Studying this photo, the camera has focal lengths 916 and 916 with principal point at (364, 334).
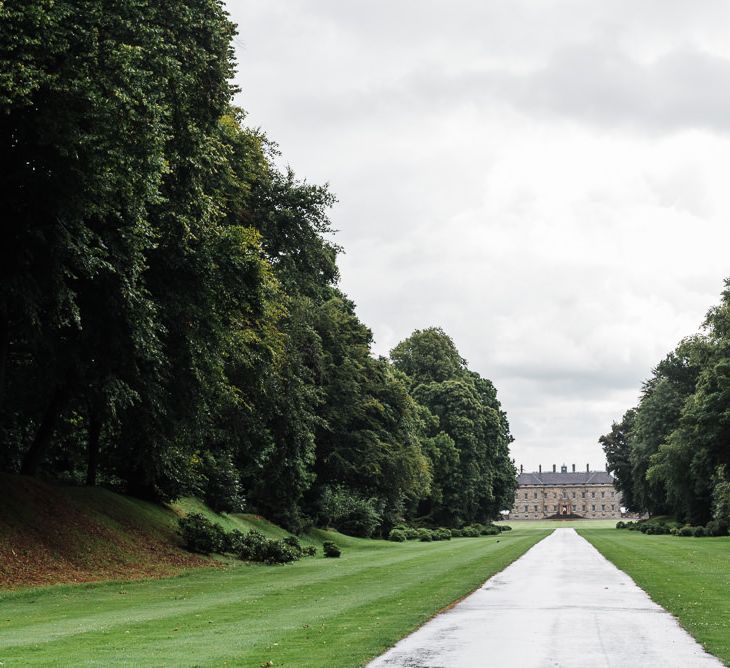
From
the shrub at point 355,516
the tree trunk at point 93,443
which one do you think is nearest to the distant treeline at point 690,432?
the shrub at point 355,516

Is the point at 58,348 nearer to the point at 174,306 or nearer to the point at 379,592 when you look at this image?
the point at 174,306

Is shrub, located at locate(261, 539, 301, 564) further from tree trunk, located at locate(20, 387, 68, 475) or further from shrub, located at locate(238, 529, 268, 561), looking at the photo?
tree trunk, located at locate(20, 387, 68, 475)

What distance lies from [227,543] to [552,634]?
76.6ft

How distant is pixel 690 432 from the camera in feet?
201

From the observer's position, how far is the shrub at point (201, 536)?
33.2 m

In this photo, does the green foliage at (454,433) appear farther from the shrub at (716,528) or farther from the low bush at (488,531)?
the shrub at (716,528)

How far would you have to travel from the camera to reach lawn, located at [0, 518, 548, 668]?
11.3m

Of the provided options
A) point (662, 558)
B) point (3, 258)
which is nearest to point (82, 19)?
point (3, 258)

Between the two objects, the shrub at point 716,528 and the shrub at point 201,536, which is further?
the shrub at point 716,528

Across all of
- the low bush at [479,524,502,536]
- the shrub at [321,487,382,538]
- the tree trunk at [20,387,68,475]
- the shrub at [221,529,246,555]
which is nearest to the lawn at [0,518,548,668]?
the shrub at [221,529,246,555]

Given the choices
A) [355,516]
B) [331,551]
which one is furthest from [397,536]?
[331,551]

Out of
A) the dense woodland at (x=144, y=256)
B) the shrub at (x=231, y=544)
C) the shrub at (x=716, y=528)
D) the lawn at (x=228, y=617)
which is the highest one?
the dense woodland at (x=144, y=256)

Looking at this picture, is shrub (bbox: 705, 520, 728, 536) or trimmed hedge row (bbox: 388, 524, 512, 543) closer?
trimmed hedge row (bbox: 388, 524, 512, 543)

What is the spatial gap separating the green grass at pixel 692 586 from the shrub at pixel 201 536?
46.9ft
